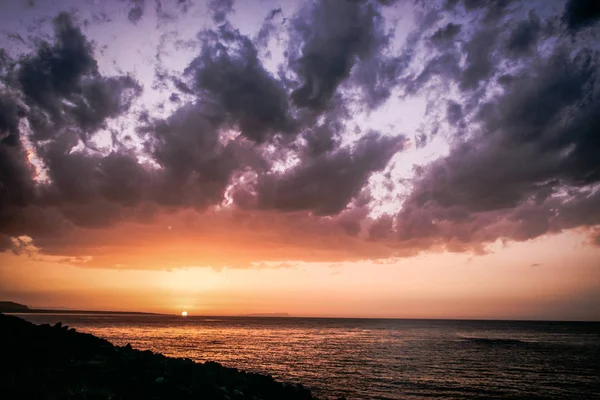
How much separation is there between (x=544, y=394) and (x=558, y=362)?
28.4 meters

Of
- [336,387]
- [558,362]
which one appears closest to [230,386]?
[336,387]

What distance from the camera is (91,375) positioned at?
49.6ft

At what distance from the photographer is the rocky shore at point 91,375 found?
1246 cm

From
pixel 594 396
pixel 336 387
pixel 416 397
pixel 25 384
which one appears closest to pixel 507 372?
pixel 594 396

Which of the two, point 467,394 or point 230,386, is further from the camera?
point 467,394

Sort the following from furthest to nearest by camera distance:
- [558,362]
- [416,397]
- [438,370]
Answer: [558,362] < [438,370] < [416,397]

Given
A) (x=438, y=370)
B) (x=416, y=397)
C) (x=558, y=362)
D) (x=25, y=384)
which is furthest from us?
(x=558, y=362)

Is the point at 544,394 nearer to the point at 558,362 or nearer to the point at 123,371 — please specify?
the point at 558,362

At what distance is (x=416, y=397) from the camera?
29172 millimetres

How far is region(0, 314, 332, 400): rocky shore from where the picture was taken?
1246 centimetres

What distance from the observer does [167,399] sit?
44.9 ft

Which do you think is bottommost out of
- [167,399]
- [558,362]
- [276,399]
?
[558,362]

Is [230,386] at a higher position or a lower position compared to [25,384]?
lower

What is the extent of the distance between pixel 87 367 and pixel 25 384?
4.00 m
